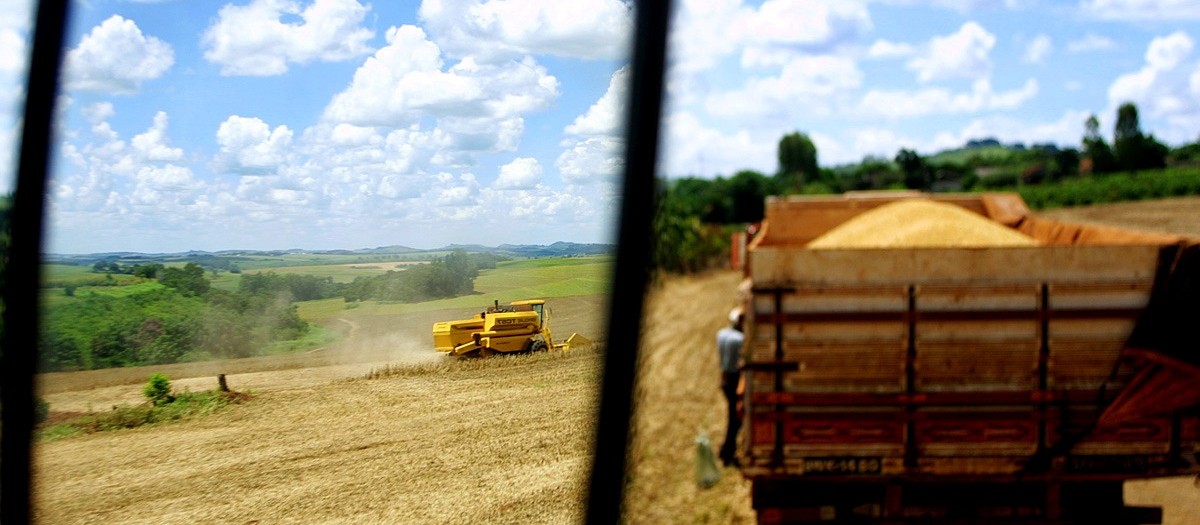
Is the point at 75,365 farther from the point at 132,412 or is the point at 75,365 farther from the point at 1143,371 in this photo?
the point at 1143,371

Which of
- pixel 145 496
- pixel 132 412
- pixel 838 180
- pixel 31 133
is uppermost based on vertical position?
pixel 838 180

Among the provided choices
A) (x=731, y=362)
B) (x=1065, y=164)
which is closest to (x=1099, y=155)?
(x=1065, y=164)

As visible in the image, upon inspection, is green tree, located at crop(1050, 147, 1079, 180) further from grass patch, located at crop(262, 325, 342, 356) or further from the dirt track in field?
grass patch, located at crop(262, 325, 342, 356)

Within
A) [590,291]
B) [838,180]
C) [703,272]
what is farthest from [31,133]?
[838,180]

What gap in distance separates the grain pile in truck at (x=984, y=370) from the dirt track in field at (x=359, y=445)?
1003mm

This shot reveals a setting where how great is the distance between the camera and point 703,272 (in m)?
19.4

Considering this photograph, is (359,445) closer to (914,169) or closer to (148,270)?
(148,270)

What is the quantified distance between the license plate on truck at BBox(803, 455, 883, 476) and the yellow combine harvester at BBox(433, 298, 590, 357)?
5.03 ft

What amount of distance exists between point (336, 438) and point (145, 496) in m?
0.92

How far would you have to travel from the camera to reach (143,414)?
4691 millimetres

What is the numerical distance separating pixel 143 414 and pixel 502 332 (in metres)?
1.88

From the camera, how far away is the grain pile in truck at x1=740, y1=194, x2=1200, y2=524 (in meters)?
3.38

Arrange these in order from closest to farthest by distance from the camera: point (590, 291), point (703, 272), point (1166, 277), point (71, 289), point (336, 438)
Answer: point (1166, 277)
point (71, 289)
point (590, 291)
point (336, 438)
point (703, 272)

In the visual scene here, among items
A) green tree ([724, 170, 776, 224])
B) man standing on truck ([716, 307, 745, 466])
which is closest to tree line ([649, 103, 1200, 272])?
green tree ([724, 170, 776, 224])
